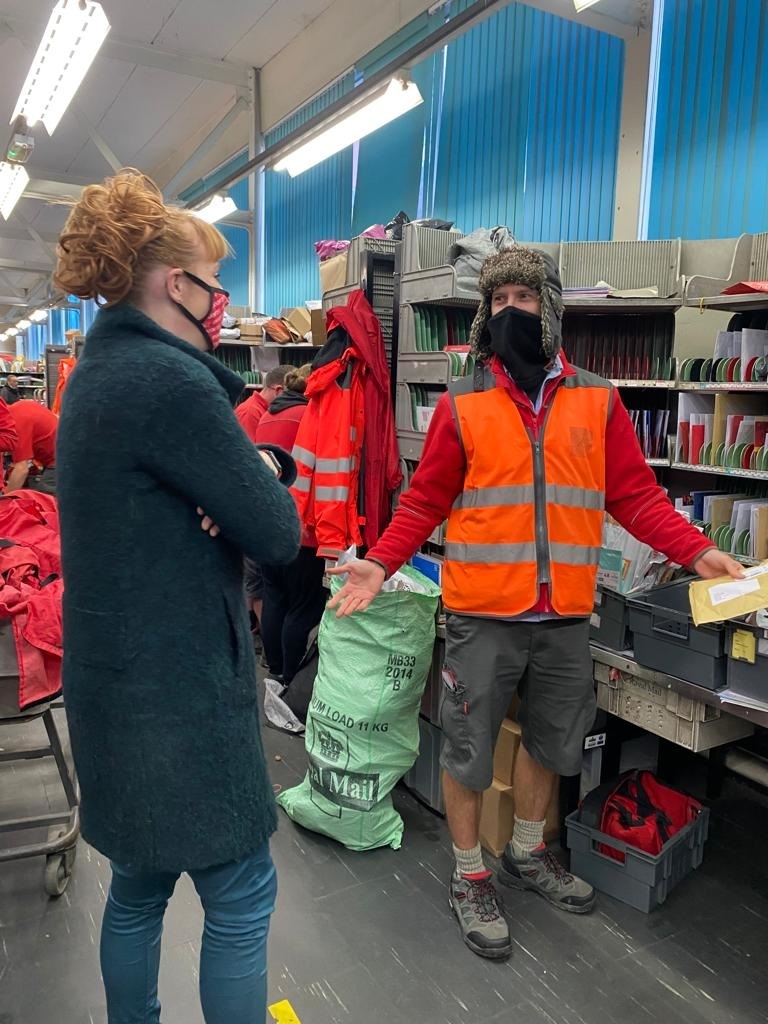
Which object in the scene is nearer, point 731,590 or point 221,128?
point 731,590

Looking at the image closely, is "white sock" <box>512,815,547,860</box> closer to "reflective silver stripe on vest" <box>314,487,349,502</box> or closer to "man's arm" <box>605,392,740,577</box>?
"man's arm" <box>605,392,740,577</box>

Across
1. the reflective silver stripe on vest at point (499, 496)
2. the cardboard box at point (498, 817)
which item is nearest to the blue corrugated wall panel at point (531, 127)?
the reflective silver stripe on vest at point (499, 496)

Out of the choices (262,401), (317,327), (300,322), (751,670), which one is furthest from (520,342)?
(300,322)

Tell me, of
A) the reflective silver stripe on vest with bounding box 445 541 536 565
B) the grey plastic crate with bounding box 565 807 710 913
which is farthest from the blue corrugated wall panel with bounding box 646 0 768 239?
the grey plastic crate with bounding box 565 807 710 913

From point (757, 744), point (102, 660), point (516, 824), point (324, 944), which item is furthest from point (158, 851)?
point (757, 744)

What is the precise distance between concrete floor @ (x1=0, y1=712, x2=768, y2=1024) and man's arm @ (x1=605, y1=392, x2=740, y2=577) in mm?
1056

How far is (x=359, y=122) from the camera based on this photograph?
4.84 meters

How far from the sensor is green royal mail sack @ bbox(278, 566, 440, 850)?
8.00 ft

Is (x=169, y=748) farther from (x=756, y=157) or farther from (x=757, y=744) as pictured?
(x=756, y=157)

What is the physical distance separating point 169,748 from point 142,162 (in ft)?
33.9

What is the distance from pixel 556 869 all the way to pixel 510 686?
0.64 m

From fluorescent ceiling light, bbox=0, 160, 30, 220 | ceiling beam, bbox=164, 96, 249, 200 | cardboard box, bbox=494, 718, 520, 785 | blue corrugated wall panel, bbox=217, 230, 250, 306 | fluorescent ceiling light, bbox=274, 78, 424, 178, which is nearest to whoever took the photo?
cardboard box, bbox=494, 718, 520, 785

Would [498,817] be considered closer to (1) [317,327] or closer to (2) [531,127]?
(1) [317,327]

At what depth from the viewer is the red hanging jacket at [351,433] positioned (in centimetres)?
318
